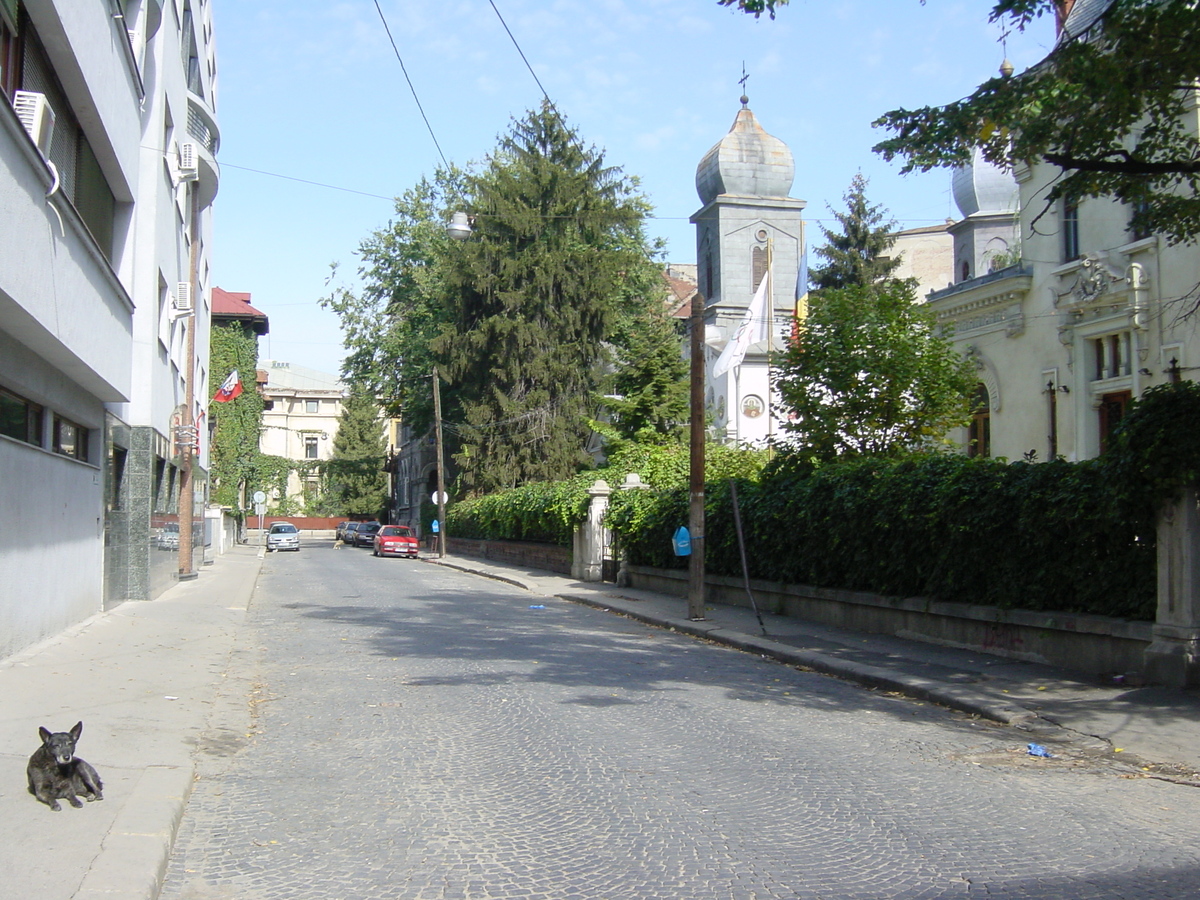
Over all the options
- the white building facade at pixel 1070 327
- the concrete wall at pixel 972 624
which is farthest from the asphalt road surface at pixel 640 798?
the white building facade at pixel 1070 327

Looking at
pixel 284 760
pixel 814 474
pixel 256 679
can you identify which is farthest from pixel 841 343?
pixel 284 760

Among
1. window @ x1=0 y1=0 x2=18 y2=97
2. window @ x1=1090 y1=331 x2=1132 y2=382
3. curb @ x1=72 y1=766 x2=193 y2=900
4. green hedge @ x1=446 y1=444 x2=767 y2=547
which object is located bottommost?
curb @ x1=72 y1=766 x2=193 y2=900

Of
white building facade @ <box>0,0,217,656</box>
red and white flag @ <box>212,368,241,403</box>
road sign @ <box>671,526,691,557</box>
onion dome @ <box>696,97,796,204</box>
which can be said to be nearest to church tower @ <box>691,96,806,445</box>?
onion dome @ <box>696,97,796,204</box>

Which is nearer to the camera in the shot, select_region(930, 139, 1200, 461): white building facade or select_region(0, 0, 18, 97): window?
select_region(0, 0, 18, 97): window

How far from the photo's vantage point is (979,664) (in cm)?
1196

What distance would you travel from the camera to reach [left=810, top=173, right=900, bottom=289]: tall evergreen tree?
50.5 metres

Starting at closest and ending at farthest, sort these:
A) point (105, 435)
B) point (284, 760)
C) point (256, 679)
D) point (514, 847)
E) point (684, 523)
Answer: point (514, 847), point (284, 760), point (256, 679), point (105, 435), point (684, 523)

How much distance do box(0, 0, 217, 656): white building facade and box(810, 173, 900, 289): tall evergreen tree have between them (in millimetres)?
33144

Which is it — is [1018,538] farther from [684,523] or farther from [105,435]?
[105,435]

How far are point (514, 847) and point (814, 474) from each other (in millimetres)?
12565

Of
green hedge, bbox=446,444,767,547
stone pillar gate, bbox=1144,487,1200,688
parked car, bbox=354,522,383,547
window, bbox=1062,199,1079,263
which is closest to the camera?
stone pillar gate, bbox=1144,487,1200,688

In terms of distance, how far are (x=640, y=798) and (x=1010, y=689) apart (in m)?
5.34

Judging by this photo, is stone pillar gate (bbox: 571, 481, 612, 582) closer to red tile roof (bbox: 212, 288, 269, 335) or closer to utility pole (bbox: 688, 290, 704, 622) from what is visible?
utility pole (bbox: 688, 290, 704, 622)

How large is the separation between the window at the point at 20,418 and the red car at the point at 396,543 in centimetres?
3748
